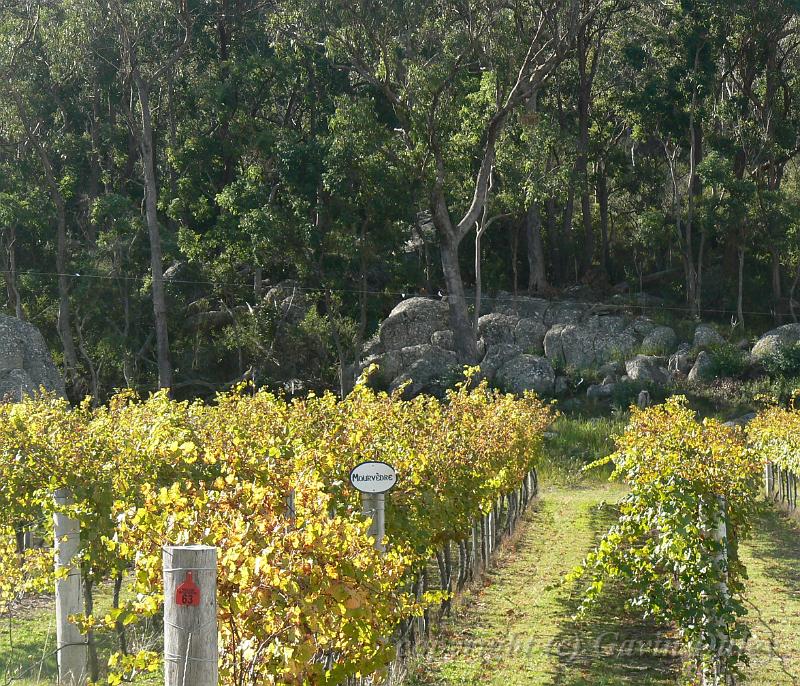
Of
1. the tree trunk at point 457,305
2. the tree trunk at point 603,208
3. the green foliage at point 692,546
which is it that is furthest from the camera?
the tree trunk at point 603,208

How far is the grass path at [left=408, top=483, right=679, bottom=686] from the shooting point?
27.0 feet

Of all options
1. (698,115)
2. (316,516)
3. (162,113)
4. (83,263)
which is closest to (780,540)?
(316,516)

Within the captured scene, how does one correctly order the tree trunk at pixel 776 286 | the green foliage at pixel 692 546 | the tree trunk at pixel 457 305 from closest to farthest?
1. the green foliage at pixel 692 546
2. the tree trunk at pixel 457 305
3. the tree trunk at pixel 776 286

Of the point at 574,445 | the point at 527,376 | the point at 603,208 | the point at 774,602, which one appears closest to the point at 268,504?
the point at 774,602

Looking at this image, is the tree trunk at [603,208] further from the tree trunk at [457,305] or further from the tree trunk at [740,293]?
the tree trunk at [457,305]

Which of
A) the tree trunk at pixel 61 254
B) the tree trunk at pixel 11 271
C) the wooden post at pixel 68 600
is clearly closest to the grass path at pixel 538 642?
the wooden post at pixel 68 600

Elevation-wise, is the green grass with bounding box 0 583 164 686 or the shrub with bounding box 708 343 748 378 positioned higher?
the shrub with bounding box 708 343 748 378

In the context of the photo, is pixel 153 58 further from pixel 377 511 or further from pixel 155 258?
pixel 377 511

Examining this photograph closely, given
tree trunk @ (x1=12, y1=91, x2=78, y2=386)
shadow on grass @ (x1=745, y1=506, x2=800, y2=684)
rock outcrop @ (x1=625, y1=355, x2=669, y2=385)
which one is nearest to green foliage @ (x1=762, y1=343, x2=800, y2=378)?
rock outcrop @ (x1=625, y1=355, x2=669, y2=385)

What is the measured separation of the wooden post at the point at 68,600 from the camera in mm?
7262

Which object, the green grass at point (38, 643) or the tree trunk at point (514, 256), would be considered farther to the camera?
the tree trunk at point (514, 256)

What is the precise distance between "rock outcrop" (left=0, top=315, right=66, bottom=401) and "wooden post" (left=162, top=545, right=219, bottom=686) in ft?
68.8

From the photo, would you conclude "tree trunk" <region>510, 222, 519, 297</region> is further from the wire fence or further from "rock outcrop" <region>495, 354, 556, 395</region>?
the wire fence

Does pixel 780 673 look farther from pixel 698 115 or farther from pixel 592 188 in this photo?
pixel 592 188
